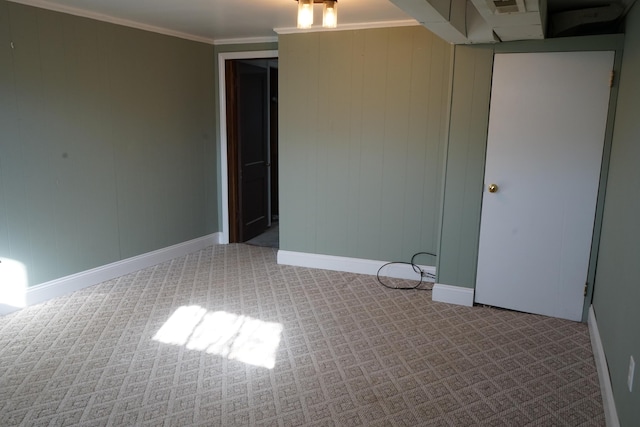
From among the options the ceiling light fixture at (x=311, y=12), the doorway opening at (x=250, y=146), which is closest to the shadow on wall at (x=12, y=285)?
→ the doorway opening at (x=250, y=146)

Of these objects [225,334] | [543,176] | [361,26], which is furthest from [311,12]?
[225,334]

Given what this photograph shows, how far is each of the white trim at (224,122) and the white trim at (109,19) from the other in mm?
284

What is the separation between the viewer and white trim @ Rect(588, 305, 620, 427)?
225 cm

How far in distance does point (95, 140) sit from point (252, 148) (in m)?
2.11

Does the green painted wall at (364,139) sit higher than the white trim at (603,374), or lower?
higher

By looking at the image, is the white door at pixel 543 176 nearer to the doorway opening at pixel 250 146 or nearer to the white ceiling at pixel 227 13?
the white ceiling at pixel 227 13

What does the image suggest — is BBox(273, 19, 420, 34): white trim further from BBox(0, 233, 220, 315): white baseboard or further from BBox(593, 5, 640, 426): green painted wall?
BBox(0, 233, 220, 315): white baseboard

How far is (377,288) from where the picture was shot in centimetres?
416

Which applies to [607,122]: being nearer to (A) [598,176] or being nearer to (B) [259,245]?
(A) [598,176]

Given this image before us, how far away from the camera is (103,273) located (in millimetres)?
4207

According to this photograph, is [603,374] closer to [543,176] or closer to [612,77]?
[543,176]

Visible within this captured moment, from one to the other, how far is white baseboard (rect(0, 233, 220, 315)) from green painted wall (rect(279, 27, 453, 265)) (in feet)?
3.88

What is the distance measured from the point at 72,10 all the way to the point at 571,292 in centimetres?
441

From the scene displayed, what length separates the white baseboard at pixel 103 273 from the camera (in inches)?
145
